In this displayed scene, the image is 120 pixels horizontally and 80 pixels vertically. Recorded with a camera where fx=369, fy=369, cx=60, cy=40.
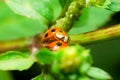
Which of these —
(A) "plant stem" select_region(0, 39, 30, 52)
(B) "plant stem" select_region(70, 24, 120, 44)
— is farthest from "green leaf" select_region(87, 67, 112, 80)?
(A) "plant stem" select_region(0, 39, 30, 52)

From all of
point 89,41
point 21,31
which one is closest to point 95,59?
point 21,31

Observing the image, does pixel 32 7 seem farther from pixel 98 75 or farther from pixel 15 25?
pixel 15 25

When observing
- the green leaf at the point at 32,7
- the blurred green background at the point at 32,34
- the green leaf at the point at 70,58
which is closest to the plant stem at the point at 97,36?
the green leaf at the point at 32,7

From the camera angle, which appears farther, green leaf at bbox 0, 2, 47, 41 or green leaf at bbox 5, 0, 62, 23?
green leaf at bbox 0, 2, 47, 41

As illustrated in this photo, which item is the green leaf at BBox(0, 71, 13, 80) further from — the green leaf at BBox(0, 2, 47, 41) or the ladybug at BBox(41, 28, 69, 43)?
the ladybug at BBox(41, 28, 69, 43)

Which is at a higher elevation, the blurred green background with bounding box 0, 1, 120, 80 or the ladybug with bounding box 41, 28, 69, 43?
the blurred green background with bounding box 0, 1, 120, 80

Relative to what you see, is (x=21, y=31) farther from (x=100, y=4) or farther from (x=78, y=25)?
(x=100, y=4)

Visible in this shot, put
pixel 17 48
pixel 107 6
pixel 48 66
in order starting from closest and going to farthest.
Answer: pixel 48 66
pixel 107 6
pixel 17 48
